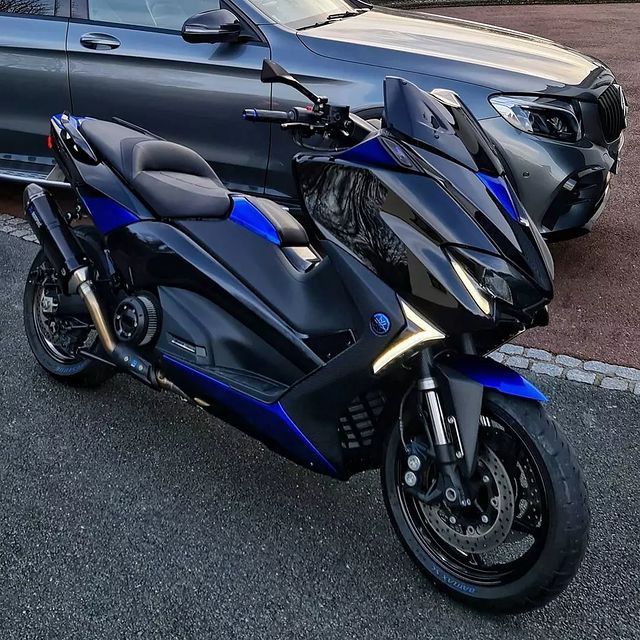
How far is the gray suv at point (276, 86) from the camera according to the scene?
391 cm

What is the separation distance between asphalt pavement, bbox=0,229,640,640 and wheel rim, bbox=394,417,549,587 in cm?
14

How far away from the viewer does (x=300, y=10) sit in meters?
4.64

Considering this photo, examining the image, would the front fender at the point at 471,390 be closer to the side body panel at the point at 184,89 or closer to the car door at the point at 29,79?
the side body panel at the point at 184,89

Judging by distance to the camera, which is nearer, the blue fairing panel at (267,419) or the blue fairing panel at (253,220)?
the blue fairing panel at (267,419)

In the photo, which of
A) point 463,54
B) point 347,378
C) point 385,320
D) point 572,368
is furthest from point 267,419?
point 463,54

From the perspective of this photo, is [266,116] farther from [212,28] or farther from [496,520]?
[212,28]

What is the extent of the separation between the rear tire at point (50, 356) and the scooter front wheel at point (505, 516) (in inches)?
58.6

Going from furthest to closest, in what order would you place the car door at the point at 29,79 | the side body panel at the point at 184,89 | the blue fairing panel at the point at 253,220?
the car door at the point at 29,79 < the side body panel at the point at 184,89 < the blue fairing panel at the point at 253,220

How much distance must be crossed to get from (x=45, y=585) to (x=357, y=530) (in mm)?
980

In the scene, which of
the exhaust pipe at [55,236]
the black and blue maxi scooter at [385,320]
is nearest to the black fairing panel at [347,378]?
the black and blue maxi scooter at [385,320]

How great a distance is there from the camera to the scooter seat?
101 inches

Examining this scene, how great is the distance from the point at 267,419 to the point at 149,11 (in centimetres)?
324

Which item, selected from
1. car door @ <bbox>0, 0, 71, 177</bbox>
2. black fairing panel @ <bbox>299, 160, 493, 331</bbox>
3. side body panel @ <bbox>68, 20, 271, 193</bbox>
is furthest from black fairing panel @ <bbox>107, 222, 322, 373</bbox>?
car door @ <bbox>0, 0, 71, 177</bbox>

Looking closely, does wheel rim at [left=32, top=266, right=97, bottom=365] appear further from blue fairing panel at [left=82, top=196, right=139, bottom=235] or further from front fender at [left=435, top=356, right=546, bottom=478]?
front fender at [left=435, top=356, right=546, bottom=478]
